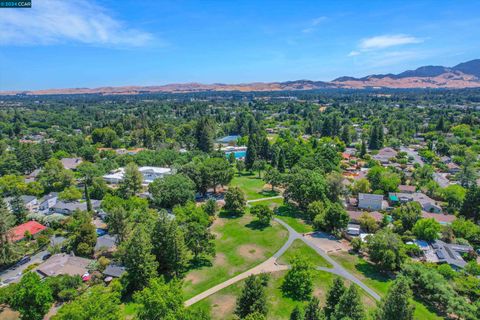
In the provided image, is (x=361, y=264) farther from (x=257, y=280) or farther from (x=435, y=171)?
(x=435, y=171)

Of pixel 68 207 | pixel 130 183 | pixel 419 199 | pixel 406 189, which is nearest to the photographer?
pixel 68 207

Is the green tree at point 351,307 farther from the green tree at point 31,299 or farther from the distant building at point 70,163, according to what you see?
the distant building at point 70,163

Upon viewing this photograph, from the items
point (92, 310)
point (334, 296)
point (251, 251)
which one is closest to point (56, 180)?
point (251, 251)

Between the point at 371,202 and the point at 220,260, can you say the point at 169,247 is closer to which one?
the point at 220,260

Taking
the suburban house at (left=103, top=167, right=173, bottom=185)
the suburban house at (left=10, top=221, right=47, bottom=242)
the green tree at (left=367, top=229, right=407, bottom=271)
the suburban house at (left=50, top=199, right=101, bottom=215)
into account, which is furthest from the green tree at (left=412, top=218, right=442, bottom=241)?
the suburban house at (left=10, top=221, right=47, bottom=242)

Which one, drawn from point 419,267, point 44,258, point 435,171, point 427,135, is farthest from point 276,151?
point 427,135

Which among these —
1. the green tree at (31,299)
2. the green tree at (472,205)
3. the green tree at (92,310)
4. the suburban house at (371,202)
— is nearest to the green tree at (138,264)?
the green tree at (31,299)
